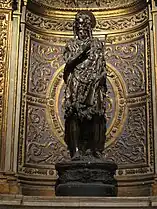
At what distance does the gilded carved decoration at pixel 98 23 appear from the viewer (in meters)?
Result: 6.95

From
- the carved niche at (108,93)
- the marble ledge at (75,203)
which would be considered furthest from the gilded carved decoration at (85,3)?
Answer: the marble ledge at (75,203)

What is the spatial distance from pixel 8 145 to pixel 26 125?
576 millimetres

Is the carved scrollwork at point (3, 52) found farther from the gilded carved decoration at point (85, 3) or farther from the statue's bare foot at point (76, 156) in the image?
the statue's bare foot at point (76, 156)

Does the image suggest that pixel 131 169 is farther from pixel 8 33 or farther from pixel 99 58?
pixel 8 33

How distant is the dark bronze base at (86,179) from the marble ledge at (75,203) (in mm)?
495

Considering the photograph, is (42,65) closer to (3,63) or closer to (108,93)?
(3,63)

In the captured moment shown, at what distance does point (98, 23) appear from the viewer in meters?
7.16

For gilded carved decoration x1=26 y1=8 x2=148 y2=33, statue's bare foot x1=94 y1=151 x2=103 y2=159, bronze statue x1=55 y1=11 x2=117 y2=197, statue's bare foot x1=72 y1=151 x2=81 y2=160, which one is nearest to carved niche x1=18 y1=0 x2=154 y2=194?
gilded carved decoration x1=26 y1=8 x2=148 y2=33

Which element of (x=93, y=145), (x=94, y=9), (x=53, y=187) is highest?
(x=94, y=9)

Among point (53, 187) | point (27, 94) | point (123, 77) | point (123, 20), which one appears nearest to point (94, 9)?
point (123, 20)

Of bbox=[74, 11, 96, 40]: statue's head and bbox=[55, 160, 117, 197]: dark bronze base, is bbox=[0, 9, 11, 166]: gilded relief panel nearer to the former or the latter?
bbox=[55, 160, 117, 197]: dark bronze base

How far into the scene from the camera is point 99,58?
20.5ft

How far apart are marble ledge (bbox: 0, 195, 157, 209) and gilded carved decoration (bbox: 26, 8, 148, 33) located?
9.65 ft

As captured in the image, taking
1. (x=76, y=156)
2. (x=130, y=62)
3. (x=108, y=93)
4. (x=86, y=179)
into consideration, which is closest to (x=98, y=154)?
(x=76, y=156)
